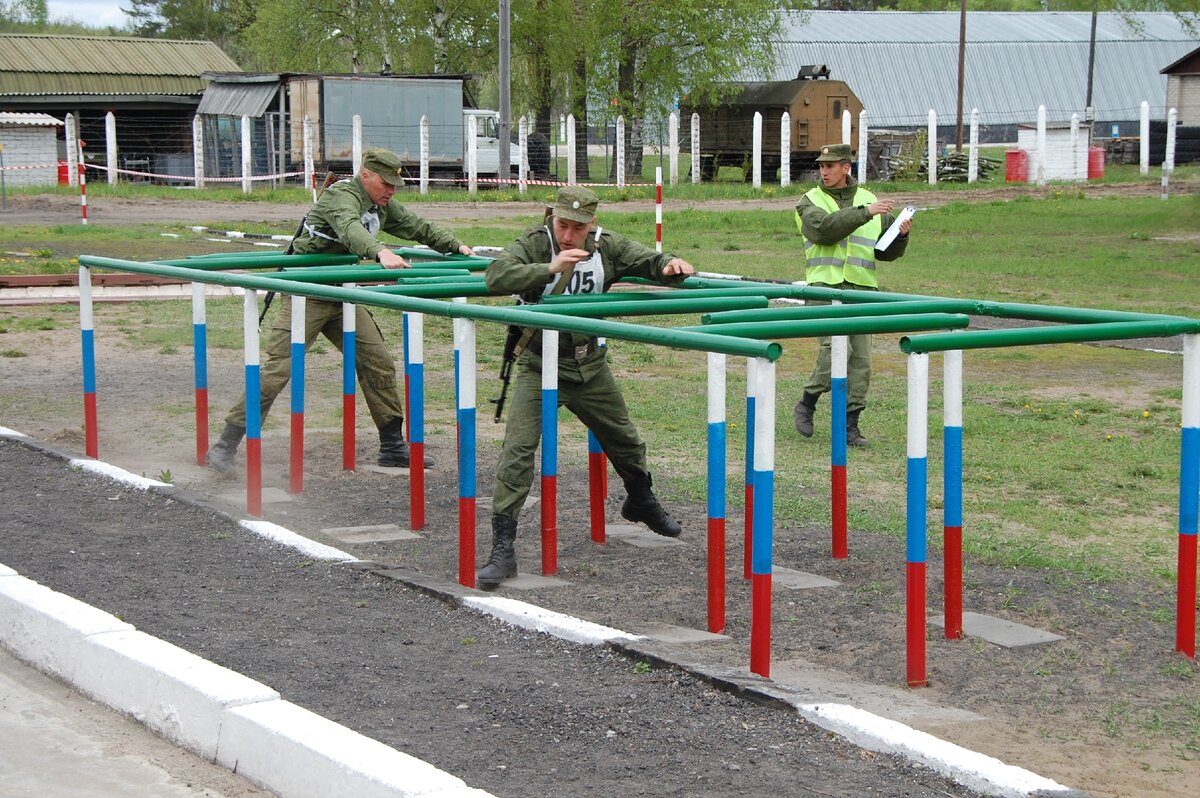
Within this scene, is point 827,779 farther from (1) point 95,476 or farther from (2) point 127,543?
(1) point 95,476

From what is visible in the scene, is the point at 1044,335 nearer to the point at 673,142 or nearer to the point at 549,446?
the point at 549,446

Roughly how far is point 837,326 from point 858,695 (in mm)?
1405

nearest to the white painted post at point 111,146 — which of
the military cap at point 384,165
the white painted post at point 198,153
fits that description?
the white painted post at point 198,153

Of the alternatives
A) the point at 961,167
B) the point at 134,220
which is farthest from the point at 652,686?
the point at 961,167

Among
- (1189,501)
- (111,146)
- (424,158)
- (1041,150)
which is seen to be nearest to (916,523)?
(1189,501)

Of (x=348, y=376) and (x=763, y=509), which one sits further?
(x=348, y=376)

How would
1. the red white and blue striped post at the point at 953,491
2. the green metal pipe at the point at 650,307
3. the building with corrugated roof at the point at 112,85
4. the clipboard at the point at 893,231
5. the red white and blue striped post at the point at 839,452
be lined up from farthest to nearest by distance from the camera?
1. the building with corrugated roof at the point at 112,85
2. the clipboard at the point at 893,231
3. the red white and blue striped post at the point at 839,452
4. the green metal pipe at the point at 650,307
5. the red white and blue striped post at the point at 953,491

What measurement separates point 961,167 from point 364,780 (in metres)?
38.6

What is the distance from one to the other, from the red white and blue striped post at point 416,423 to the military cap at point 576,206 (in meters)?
1.13

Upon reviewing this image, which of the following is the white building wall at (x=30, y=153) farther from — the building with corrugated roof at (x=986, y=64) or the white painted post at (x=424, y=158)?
the building with corrugated roof at (x=986, y=64)

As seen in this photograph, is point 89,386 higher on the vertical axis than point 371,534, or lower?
A: higher

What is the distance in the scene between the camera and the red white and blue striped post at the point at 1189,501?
18.1 ft

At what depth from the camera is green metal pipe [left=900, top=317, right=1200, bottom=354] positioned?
521 centimetres

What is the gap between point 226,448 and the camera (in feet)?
28.9
